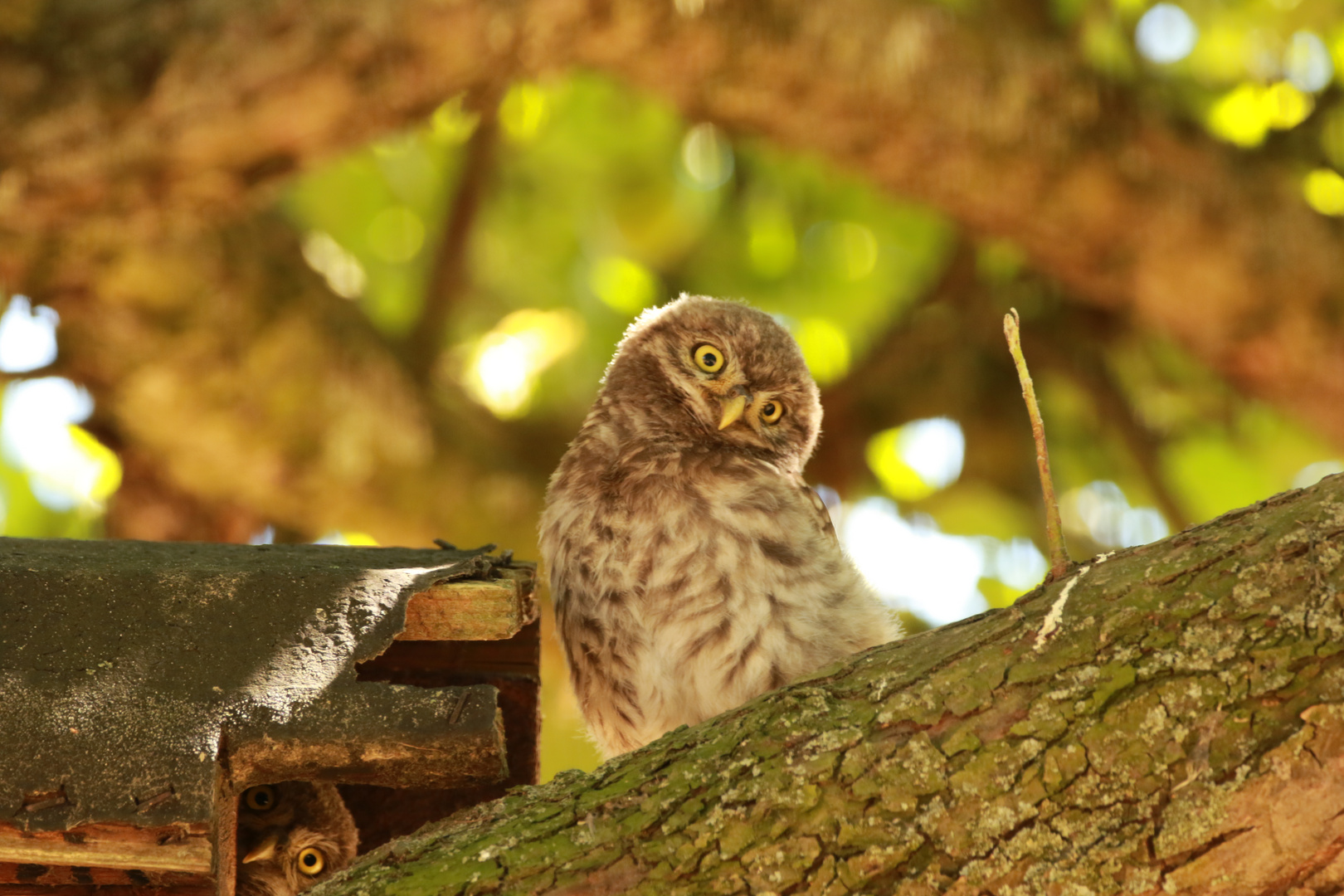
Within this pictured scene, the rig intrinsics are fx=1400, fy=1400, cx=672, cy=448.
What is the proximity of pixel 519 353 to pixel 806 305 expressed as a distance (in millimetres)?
1388

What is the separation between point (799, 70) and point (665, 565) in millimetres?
2504

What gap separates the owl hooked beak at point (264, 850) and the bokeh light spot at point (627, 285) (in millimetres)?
3995

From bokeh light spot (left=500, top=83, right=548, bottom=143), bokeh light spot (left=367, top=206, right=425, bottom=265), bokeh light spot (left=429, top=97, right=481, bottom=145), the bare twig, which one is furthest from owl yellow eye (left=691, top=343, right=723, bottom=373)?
bokeh light spot (left=367, top=206, right=425, bottom=265)

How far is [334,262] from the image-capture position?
20.9ft

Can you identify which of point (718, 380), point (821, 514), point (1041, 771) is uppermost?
point (718, 380)

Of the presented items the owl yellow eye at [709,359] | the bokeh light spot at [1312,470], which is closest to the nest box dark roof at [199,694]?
the owl yellow eye at [709,359]

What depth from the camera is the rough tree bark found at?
6.21 ft

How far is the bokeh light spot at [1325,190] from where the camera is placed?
18.2 ft

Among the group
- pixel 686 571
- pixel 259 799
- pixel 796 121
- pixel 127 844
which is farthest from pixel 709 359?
pixel 127 844

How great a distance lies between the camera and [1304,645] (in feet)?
6.32

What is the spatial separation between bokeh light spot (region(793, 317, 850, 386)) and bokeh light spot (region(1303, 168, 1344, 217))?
2149 millimetres

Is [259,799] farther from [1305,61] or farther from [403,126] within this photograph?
[1305,61]

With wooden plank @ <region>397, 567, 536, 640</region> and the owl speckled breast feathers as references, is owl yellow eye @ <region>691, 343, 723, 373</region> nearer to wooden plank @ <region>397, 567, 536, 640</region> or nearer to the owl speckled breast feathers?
the owl speckled breast feathers

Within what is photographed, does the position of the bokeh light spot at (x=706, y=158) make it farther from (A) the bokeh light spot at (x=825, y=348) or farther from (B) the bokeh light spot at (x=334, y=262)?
(B) the bokeh light spot at (x=334, y=262)
